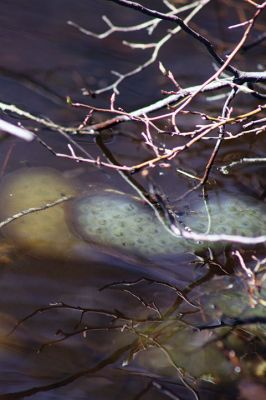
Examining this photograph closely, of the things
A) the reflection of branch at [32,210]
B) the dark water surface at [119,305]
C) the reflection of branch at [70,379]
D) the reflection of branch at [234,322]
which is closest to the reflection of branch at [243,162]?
the dark water surface at [119,305]

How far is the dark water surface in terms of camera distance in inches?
99.1

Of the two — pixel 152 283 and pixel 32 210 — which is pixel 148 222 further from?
pixel 32 210

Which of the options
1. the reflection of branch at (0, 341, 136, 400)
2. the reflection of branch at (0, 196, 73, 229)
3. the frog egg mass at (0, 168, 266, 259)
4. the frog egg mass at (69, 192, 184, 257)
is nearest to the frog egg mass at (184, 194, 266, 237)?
the frog egg mass at (0, 168, 266, 259)

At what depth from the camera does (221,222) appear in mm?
3217

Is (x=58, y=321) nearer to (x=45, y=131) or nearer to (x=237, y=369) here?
(x=237, y=369)

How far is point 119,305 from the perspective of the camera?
9.16ft

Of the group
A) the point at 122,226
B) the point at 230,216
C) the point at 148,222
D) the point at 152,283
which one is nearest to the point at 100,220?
the point at 122,226

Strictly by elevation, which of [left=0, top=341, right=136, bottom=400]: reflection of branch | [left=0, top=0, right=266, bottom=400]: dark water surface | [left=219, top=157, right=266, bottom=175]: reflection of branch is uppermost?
[left=219, top=157, right=266, bottom=175]: reflection of branch

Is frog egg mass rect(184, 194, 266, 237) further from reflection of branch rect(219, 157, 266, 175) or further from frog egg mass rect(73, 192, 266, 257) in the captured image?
reflection of branch rect(219, 157, 266, 175)

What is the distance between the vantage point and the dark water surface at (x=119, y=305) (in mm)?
2518

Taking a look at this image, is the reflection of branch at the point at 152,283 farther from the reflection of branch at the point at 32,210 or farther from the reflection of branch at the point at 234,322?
the reflection of branch at the point at 32,210

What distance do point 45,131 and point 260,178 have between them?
1310mm

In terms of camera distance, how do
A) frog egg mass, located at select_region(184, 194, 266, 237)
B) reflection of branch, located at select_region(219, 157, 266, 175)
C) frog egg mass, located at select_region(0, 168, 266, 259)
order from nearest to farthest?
1. frog egg mass, located at select_region(0, 168, 266, 259)
2. frog egg mass, located at select_region(184, 194, 266, 237)
3. reflection of branch, located at select_region(219, 157, 266, 175)

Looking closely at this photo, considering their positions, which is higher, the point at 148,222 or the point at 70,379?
the point at 148,222
